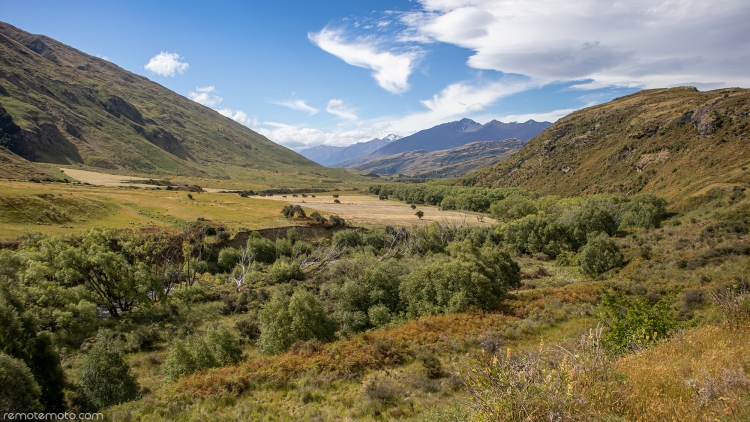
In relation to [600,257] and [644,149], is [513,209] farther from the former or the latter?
[644,149]

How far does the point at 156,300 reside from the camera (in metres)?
36.1

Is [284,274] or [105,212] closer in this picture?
[284,274]

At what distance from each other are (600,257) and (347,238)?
41.1 metres

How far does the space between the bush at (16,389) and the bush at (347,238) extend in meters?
51.8

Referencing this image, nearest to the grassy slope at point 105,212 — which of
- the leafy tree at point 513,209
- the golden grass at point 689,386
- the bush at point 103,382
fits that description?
the bush at point 103,382

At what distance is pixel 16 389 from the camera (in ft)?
38.0

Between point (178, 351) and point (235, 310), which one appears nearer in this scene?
point (178, 351)

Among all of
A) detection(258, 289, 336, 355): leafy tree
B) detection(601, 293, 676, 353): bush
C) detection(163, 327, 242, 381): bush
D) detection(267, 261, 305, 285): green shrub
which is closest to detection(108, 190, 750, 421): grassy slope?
detection(601, 293, 676, 353): bush

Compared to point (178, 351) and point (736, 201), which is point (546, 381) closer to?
point (178, 351)

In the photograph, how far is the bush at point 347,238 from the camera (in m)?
65.4

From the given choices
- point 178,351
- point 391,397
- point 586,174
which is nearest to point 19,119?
point 178,351

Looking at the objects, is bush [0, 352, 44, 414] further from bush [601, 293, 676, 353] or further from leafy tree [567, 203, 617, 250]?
leafy tree [567, 203, 617, 250]

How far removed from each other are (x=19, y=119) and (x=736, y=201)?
282 metres

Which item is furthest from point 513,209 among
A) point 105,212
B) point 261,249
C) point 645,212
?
point 105,212
